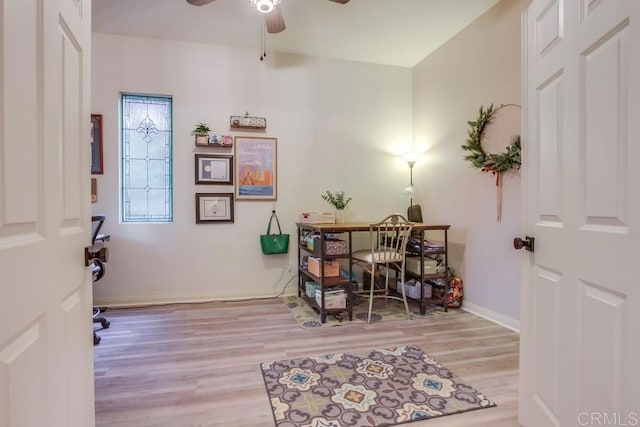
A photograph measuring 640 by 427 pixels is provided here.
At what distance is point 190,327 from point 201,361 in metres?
0.71

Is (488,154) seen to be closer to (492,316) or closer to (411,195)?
(411,195)

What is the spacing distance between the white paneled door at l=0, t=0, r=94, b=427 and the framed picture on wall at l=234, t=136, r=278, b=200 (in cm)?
255

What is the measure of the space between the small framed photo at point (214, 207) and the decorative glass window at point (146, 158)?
310 mm

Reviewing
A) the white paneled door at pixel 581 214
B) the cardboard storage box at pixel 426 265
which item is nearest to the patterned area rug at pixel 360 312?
the cardboard storage box at pixel 426 265

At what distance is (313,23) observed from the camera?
3.20 meters

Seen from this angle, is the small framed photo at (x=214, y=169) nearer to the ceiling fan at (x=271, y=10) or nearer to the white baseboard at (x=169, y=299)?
the white baseboard at (x=169, y=299)

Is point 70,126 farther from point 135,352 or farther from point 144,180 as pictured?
point 144,180

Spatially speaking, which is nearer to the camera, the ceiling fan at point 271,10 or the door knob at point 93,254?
the door knob at point 93,254

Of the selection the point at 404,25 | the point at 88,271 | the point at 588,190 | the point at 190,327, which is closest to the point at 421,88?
the point at 404,25

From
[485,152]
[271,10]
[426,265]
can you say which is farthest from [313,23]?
[426,265]

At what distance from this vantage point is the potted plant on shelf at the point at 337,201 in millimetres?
3754

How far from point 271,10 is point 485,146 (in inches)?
86.9

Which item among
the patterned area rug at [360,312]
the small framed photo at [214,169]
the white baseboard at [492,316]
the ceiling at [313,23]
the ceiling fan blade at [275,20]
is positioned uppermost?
the ceiling at [313,23]

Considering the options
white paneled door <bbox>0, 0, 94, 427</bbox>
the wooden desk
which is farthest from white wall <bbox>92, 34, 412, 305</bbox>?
white paneled door <bbox>0, 0, 94, 427</bbox>
